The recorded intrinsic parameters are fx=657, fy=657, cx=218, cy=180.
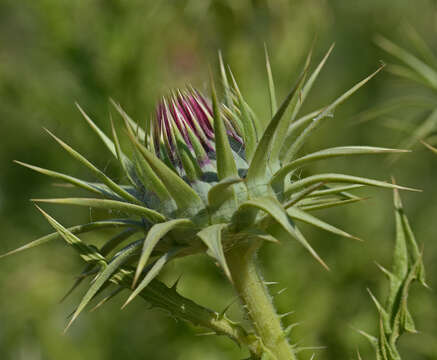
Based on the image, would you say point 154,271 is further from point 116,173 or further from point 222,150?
point 116,173

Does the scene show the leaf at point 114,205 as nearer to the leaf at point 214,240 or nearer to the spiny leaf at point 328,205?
the leaf at point 214,240

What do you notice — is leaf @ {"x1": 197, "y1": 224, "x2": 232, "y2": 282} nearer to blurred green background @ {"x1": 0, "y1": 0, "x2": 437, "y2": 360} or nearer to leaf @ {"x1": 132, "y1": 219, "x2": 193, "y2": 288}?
leaf @ {"x1": 132, "y1": 219, "x2": 193, "y2": 288}

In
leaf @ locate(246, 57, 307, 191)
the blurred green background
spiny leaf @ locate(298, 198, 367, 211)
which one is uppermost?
leaf @ locate(246, 57, 307, 191)

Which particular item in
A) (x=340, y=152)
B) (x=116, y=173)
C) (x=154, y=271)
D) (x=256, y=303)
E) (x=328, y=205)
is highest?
(x=340, y=152)

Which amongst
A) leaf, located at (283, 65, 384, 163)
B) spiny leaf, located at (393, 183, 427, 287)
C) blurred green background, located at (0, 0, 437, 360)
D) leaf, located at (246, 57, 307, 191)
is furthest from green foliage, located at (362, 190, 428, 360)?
blurred green background, located at (0, 0, 437, 360)

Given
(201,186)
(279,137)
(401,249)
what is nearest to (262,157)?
(279,137)
